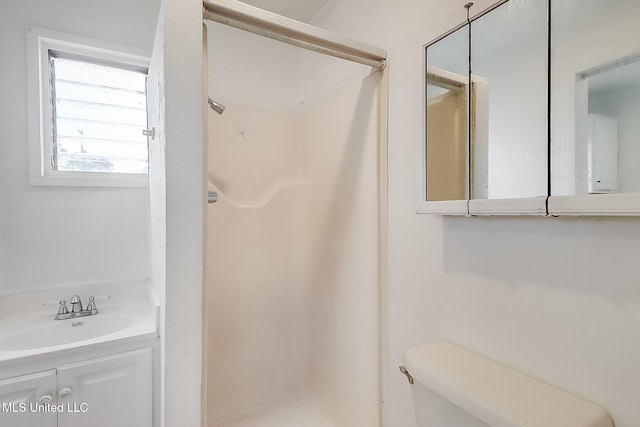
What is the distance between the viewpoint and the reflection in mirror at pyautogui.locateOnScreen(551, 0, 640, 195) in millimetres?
565

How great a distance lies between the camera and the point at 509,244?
0.78m

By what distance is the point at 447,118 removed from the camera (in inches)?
36.0

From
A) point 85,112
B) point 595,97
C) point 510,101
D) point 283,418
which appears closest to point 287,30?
point 510,101

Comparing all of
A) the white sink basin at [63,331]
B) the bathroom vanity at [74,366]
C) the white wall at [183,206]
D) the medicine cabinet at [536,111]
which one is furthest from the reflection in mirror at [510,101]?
the white sink basin at [63,331]

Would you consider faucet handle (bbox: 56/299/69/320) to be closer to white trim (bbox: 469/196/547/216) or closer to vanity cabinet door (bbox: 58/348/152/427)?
vanity cabinet door (bbox: 58/348/152/427)

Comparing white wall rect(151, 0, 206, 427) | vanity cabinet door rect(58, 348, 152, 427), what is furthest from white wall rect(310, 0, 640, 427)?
vanity cabinet door rect(58, 348, 152, 427)

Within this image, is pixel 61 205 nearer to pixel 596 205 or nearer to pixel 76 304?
pixel 76 304

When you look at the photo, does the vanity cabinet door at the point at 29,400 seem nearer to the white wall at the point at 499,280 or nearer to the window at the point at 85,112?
the window at the point at 85,112

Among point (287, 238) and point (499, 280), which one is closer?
point (499, 280)

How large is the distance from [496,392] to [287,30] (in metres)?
1.24

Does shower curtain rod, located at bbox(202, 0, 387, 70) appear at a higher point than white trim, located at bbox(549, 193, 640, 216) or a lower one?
higher

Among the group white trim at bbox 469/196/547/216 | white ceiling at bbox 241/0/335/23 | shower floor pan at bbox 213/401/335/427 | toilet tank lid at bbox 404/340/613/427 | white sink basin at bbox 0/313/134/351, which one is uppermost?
white ceiling at bbox 241/0/335/23

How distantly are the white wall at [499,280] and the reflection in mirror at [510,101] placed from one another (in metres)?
0.08

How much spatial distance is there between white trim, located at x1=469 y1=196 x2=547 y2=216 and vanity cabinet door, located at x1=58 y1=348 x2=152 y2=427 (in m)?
1.43
